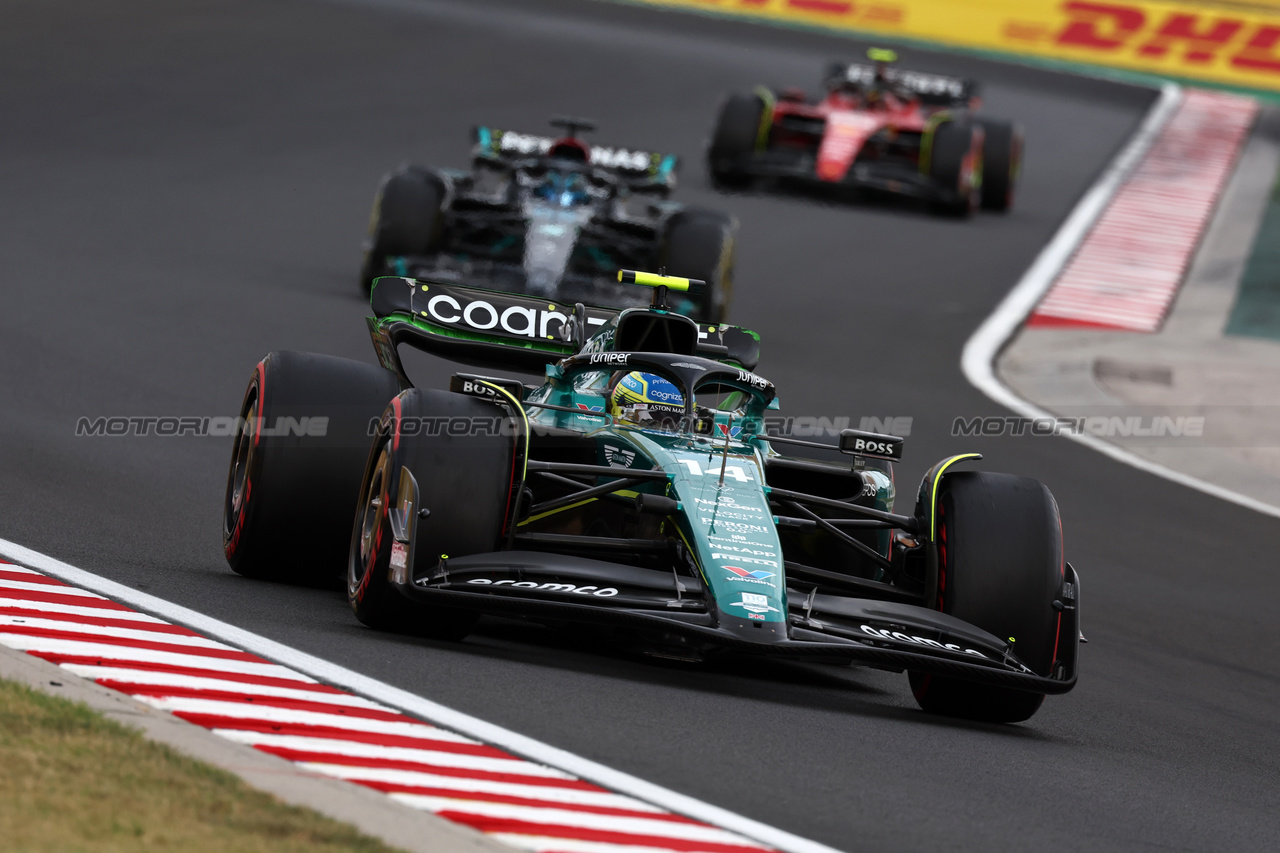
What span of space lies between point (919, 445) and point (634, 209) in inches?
466

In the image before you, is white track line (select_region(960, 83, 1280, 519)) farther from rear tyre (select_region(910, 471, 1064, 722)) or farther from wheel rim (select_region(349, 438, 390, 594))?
wheel rim (select_region(349, 438, 390, 594))

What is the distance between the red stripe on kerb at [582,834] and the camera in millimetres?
5141

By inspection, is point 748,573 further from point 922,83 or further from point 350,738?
point 922,83

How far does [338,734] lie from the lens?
5.82 m

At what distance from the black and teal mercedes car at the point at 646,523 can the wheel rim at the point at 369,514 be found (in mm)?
13

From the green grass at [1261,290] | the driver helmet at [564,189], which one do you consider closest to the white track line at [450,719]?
the driver helmet at [564,189]

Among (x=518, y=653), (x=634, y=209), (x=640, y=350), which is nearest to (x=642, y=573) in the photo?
(x=518, y=653)

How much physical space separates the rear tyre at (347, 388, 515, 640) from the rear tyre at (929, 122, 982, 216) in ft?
62.3

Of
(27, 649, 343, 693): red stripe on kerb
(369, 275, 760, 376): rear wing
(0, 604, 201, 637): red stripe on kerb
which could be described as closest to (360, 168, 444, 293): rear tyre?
(369, 275, 760, 376): rear wing

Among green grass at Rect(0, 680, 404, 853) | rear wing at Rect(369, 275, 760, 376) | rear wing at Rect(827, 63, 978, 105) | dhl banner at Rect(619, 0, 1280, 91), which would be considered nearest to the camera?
green grass at Rect(0, 680, 404, 853)

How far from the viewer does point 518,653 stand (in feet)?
25.6

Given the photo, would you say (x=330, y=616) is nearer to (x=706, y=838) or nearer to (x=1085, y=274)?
(x=706, y=838)

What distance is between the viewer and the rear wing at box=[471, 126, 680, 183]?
62.3 feet

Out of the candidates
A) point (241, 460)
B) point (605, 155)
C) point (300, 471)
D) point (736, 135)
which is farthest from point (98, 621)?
point (736, 135)
